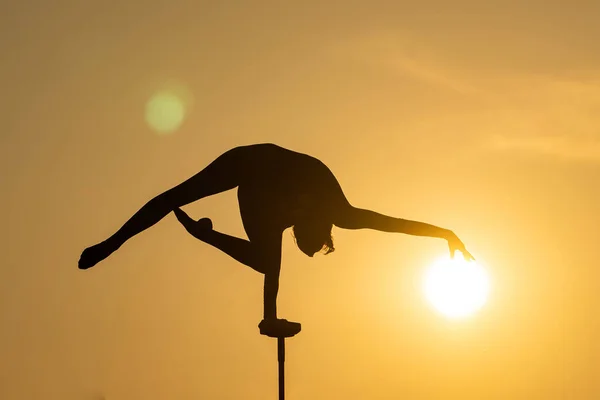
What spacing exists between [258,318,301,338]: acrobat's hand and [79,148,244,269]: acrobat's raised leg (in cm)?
169

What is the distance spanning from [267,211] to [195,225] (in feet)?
3.00

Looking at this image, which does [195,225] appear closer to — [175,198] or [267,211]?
[175,198]

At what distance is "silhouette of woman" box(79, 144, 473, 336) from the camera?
11156mm

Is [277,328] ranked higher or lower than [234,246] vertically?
lower

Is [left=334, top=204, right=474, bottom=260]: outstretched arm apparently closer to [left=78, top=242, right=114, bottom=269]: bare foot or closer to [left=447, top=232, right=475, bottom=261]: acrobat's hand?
[left=447, top=232, right=475, bottom=261]: acrobat's hand

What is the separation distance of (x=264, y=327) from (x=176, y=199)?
1852 mm

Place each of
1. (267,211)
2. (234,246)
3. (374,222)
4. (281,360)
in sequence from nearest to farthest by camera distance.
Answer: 1. (281,360)
2. (267,211)
3. (234,246)
4. (374,222)

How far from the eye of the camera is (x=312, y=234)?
11.6 metres

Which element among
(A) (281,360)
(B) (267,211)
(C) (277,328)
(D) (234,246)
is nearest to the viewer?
(C) (277,328)

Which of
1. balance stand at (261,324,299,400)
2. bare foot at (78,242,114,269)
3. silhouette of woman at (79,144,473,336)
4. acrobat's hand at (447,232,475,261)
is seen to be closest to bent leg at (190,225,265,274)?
silhouette of woman at (79,144,473,336)

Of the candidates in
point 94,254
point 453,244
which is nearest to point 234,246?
point 94,254

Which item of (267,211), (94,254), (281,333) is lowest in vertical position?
(281,333)

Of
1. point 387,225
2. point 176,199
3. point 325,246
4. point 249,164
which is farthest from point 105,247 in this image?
point 387,225

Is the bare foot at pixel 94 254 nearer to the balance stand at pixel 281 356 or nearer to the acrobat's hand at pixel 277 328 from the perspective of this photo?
the acrobat's hand at pixel 277 328
